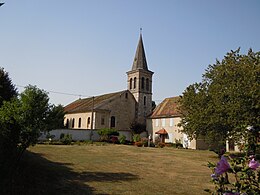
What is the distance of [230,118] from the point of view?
787 inches

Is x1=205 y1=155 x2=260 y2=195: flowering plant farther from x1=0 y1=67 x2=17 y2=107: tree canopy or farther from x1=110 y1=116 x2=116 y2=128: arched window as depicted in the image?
x1=110 y1=116 x2=116 y2=128: arched window

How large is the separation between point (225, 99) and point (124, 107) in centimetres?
2729

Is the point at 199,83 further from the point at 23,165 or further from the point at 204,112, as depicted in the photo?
the point at 23,165

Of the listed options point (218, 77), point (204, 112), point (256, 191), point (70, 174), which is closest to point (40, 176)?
point (70, 174)

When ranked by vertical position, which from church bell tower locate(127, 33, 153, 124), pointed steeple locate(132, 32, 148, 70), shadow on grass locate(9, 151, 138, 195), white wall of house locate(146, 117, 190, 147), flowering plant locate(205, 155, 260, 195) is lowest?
shadow on grass locate(9, 151, 138, 195)

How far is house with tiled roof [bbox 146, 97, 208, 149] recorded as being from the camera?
120ft

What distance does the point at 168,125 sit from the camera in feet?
133

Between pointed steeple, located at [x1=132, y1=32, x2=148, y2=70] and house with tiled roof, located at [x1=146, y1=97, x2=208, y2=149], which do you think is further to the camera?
pointed steeple, located at [x1=132, y1=32, x2=148, y2=70]

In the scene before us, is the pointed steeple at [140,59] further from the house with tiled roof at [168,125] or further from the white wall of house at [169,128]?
the white wall of house at [169,128]

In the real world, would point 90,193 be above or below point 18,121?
below

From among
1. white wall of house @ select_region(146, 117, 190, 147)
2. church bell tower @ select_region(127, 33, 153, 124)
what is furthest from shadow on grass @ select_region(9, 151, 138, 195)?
church bell tower @ select_region(127, 33, 153, 124)

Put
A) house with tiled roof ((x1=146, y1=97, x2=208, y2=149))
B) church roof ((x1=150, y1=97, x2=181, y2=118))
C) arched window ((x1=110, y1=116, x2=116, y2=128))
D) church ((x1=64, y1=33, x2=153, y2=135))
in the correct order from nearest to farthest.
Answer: house with tiled roof ((x1=146, y1=97, x2=208, y2=149)), church roof ((x1=150, y1=97, x2=181, y2=118)), church ((x1=64, y1=33, x2=153, y2=135)), arched window ((x1=110, y1=116, x2=116, y2=128))

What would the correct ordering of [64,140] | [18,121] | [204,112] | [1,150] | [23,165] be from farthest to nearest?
[64,140] < [204,112] < [23,165] < [18,121] < [1,150]

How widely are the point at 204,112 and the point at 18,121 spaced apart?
15210 mm
